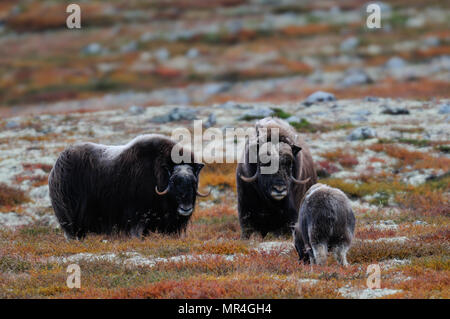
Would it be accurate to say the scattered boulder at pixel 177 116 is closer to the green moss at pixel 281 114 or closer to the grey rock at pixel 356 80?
the green moss at pixel 281 114

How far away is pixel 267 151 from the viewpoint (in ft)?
38.5

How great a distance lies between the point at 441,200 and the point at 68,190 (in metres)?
9.27

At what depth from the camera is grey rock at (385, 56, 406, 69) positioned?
54469 mm

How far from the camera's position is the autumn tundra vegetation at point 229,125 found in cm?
937

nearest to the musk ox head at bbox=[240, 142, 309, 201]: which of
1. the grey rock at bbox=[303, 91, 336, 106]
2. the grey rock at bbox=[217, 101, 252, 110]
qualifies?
the grey rock at bbox=[217, 101, 252, 110]

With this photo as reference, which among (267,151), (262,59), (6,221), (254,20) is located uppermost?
(254,20)

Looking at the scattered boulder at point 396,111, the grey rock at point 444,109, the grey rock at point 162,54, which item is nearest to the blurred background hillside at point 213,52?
the grey rock at point 162,54

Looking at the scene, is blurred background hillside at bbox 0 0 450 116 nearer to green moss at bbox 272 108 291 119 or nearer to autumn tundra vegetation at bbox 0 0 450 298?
autumn tundra vegetation at bbox 0 0 450 298

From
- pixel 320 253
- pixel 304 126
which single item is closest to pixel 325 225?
pixel 320 253

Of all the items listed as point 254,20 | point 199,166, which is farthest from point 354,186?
point 254,20

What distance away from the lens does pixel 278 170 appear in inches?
453

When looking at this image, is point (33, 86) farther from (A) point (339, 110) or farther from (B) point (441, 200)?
(B) point (441, 200)

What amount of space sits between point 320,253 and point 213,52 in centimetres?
5501
